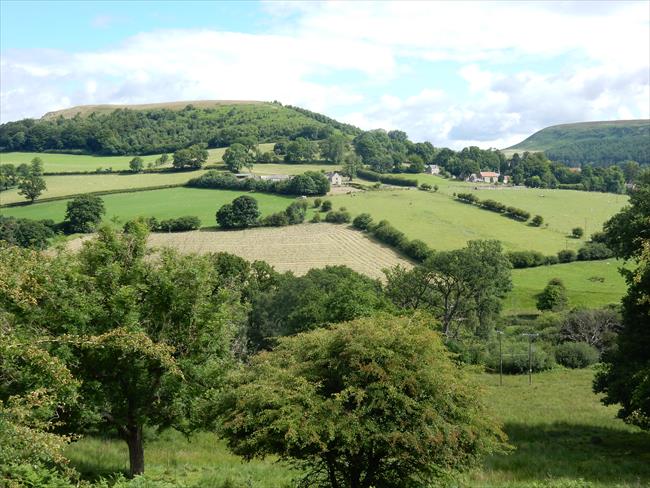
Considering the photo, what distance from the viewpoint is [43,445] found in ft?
29.6

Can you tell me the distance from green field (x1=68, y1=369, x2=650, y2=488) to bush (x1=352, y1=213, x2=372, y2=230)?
61893 millimetres

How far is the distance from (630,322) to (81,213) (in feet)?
265

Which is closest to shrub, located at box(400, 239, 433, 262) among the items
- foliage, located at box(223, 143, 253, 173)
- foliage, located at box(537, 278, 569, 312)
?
foliage, located at box(537, 278, 569, 312)

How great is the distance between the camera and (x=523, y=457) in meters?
23.0

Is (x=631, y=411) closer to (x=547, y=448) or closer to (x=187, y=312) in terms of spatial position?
(x=547, y=448)

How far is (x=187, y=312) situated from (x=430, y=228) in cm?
8018

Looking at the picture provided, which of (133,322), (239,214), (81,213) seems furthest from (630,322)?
(81,213)

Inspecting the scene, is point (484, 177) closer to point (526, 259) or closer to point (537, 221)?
point (537, 221)

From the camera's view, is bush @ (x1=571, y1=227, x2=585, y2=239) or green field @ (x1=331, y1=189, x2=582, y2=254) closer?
green field @ (x1=331, y1=189, x2=582, y2=254)

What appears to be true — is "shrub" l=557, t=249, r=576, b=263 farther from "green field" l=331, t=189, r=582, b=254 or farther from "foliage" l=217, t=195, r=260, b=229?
"foliage" l=217, t=195, r=260, b=229

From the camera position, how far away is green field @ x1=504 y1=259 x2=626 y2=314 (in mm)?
72188

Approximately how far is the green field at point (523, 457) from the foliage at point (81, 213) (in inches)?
2719

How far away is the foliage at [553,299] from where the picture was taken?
70.4 meters

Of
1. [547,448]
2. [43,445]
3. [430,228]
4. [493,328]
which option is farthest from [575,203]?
[43,445]
